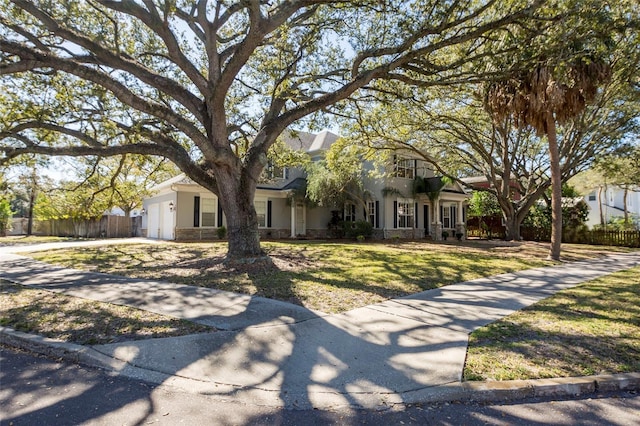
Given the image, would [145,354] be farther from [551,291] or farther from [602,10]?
[602,10]

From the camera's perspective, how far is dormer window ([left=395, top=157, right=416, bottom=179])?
2402 cm

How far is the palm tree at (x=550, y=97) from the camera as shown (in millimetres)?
12297

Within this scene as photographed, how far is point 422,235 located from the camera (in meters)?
25.5

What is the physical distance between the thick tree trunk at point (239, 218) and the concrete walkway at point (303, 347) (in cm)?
261

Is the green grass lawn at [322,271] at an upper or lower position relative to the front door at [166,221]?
lower

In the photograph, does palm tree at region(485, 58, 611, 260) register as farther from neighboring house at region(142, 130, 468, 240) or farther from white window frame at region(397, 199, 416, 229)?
white window frame at region(397, 199, 416, 229)

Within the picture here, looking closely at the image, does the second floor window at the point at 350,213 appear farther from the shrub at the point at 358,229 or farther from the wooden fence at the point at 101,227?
the wooden fence at the point at 101,227

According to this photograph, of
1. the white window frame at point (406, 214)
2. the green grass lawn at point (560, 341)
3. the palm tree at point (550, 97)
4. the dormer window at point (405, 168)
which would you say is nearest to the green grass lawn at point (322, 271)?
the green grass lawn at point (560, 341)

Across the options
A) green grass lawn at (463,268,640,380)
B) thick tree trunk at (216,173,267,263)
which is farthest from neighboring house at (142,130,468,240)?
green grass lawn at (463,268,640,380)

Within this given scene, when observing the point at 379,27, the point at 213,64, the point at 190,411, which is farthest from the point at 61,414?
the point at 379,27

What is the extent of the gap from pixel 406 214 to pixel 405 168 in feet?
10.3

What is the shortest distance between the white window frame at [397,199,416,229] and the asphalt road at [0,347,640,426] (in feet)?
68.4

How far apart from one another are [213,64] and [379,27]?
4983 millimetres

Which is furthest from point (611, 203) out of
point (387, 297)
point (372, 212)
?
point (387, 297)
